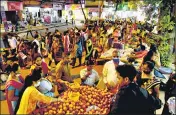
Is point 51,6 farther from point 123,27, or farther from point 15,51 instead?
point 123,27

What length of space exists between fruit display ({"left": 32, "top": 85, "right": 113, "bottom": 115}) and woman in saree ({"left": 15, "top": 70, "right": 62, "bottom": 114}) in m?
0.11

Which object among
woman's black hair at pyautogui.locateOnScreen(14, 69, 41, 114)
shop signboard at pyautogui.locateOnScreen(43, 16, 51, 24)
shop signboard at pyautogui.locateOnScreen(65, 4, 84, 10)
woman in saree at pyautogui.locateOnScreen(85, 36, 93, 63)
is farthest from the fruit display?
shop signboard at pyautogui.locateOnScreen(65, 4, 84, 10)

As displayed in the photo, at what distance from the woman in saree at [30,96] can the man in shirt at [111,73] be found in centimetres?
75

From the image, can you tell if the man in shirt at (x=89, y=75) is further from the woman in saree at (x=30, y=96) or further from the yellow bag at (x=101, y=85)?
the woman in saree at (x=30, y=96)

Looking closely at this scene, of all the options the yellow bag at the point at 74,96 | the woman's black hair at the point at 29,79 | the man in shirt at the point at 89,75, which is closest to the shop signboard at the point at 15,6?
the woman's black hair at the point at 29,79

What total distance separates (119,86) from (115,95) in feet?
0.37

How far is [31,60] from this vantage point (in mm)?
2762

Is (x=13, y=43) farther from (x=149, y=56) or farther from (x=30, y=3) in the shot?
(x=149, y=56)

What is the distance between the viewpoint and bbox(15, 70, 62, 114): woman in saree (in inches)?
105

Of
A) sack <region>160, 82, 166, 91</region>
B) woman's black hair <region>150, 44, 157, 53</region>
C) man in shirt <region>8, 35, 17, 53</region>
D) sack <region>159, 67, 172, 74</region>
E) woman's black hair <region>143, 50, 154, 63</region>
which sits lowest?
sack <region>160, 82, 166, 91</region>

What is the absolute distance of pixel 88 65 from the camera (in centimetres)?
299

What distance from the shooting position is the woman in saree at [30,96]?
8.73 feet

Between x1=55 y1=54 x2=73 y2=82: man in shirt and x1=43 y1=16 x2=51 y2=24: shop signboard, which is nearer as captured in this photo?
→ x1=43 y1=16 x2=51 y2=24: shop signboard

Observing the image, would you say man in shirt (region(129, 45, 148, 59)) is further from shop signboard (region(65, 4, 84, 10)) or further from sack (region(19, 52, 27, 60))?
sack (region(19, 52, 27, 60))
